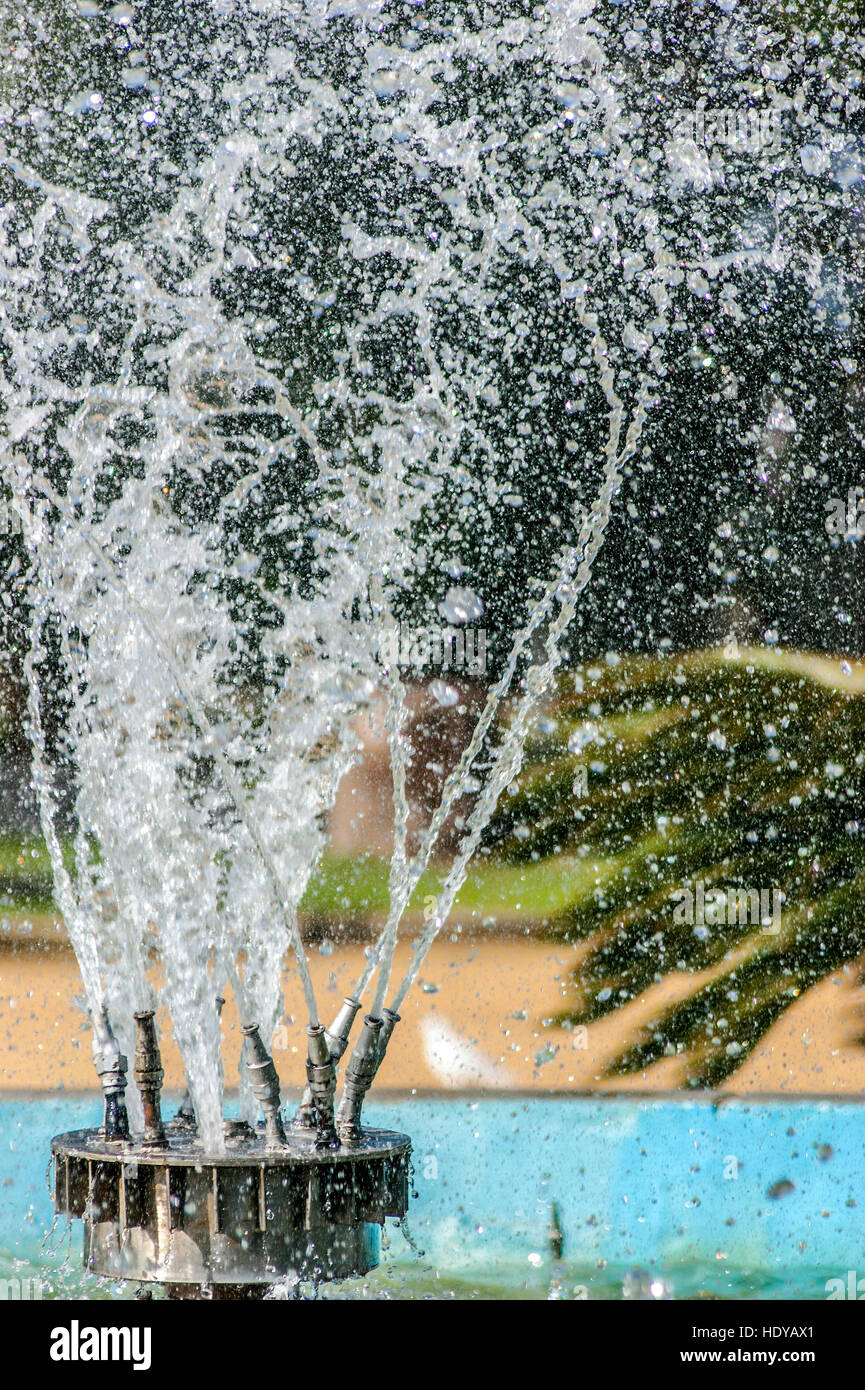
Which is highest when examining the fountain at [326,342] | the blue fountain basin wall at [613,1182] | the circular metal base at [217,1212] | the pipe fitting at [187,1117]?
the fountain at [326,342]

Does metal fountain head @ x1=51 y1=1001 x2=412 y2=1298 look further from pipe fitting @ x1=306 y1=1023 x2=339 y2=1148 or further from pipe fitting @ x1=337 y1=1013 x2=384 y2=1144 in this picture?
pipe fitting @ x1=337 y1=1013 x2=384 y2=1144

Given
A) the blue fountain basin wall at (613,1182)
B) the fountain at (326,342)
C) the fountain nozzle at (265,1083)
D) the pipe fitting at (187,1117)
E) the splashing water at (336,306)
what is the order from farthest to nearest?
the splashing water at (336,306)
the fountain at (326,342)
the blue fountain basin wall at (613,1182)
the pipe fitting at (187,1117)
the fountain nozzle at (265,1083)

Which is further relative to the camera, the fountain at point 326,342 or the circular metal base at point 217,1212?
the fountain at point 326,342

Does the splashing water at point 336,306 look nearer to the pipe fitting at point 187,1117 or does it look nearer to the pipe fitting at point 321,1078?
the pipe fitting at point 187,1117

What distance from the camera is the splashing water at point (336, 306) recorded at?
217 inches

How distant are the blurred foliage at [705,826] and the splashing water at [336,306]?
513 millimetres

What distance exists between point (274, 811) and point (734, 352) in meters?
4.17

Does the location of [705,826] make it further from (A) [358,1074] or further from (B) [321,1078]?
(B) [321,1078]

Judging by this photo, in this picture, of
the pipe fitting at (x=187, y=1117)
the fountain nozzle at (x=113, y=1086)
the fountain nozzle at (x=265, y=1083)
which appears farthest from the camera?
the pipe fitting at (x=187, y=1117)

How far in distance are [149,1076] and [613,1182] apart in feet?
12.9

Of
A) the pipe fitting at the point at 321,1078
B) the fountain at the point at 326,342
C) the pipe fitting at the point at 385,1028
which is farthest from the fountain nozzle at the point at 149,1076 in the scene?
the fountain at the point at 326,342

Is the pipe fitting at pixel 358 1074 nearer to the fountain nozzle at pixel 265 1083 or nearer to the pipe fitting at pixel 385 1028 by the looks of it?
the pipe fitting at pixel 385 1028

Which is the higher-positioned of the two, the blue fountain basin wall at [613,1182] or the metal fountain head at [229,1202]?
the metal fountain head at [229,1202]
